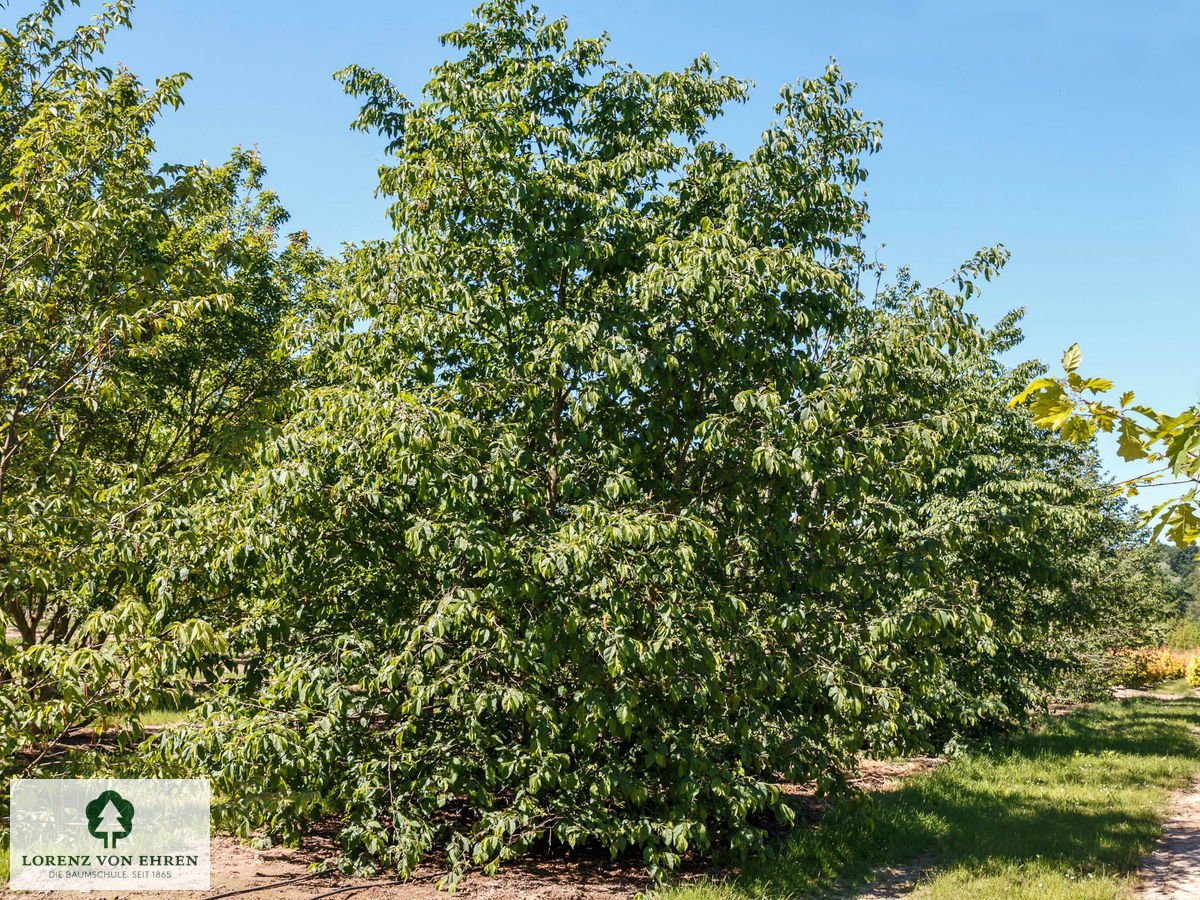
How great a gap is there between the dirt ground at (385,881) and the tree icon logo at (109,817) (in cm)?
49

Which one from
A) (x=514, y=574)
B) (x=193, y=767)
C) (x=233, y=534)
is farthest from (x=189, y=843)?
(x=514, y=574)

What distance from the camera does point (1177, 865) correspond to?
7777 millimetres

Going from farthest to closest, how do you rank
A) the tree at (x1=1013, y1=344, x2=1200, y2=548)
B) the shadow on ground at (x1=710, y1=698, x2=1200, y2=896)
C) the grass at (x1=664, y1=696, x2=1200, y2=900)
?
the shadow on ground at (x1=710, y1=698, x2=1200, y2=896), the grass at (x1=664, y1=696, x2=1200, y2=900), the tree at (x1=1013, y1=344, x2=1200, y2=548)

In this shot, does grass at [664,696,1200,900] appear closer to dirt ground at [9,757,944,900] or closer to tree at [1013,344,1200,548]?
dirt ground at [9,757,944,900]

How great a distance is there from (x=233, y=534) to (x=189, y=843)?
250cm

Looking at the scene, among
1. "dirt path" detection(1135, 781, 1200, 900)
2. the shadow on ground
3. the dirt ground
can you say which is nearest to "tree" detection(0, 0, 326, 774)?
the dirt ground

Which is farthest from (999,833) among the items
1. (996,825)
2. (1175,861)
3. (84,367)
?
(84,367)

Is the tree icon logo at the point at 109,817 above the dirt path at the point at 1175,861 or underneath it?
above
